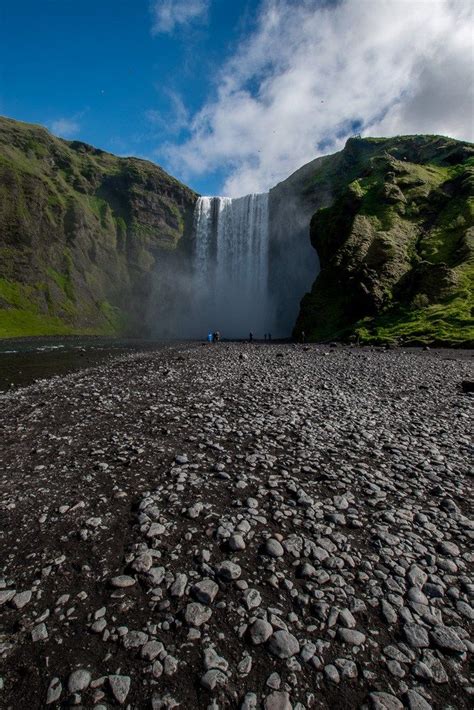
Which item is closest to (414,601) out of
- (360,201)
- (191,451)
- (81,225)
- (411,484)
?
(411,484)

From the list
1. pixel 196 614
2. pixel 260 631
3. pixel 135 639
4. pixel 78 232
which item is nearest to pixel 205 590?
pixel 196 614

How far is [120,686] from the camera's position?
359cm

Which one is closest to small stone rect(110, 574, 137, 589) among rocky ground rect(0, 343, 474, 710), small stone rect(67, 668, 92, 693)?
rocky ground rect(0, 343, 474, 710)

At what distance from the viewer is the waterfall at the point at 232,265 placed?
11875 cm

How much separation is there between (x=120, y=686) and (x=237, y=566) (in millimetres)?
2198

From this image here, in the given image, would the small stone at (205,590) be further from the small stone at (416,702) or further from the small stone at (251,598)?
the small stone at (416,702)

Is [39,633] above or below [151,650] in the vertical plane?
below

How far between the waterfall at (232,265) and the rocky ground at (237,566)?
112 metres

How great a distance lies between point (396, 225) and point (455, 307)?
87.4 feet

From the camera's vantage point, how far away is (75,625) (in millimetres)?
4414

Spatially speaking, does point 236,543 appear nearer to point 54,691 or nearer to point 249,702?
point 249,702

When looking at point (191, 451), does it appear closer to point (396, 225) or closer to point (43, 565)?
point (43, 565)

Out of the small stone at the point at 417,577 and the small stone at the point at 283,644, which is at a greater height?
the small stone at the point at 417,577

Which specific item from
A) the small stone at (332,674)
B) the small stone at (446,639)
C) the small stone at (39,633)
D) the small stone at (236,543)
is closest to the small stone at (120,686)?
the small stone at (39,633)
